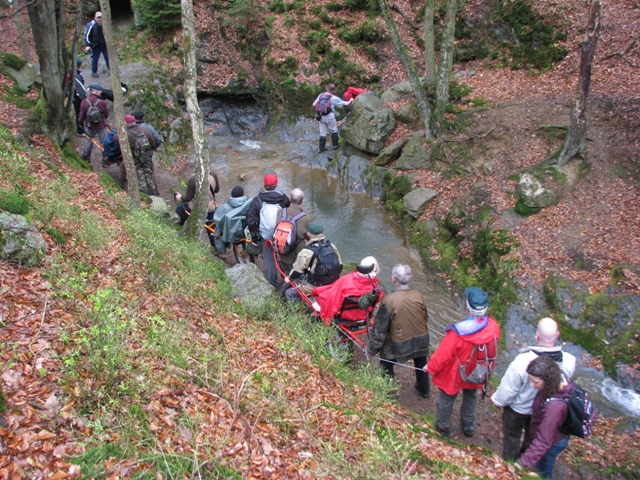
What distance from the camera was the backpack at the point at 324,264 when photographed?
6980 millimetres

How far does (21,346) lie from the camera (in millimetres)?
4207

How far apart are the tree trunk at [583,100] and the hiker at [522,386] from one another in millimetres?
7564

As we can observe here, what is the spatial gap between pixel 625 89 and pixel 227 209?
11.1 meters

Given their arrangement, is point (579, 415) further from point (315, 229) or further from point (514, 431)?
point (315, 229)

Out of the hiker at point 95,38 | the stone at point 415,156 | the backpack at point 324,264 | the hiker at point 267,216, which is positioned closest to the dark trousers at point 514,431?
the backpack at point 324,264

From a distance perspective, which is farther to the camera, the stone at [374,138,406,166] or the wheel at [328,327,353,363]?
the stone at [374,138,406,166]

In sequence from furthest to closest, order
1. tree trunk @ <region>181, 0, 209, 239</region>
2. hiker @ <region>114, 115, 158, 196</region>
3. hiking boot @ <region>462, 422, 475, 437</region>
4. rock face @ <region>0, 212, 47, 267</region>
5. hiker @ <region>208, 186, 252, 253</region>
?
hiker @ <region>114, 115, 158, 196</region>, hiker @ <region>208, 186, 252, 253</region>, tree trunk @ <region>181, 0, 209, 239</region>, hiking boot @ <region>462, 422, 475, 437</region>, rock face @ <region>0, 212, 47, 267</region>

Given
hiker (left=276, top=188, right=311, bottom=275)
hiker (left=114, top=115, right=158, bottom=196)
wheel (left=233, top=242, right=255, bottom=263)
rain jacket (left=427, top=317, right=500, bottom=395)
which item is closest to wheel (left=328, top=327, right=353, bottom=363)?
rain jacket (left=427, top=317, right=500, bottom=395)

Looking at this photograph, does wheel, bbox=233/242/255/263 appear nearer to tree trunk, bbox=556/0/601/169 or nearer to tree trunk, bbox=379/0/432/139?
tree trunk, bbox=379/0/432/139

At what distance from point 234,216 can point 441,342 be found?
536 centimetres

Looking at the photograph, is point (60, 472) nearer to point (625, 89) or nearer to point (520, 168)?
point (520, 168)

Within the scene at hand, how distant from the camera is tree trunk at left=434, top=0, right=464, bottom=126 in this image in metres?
12.7

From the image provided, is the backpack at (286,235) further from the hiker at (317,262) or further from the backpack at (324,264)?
the backpack at (324,264)

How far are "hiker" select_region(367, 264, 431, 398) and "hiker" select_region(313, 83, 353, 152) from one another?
1074 cm
